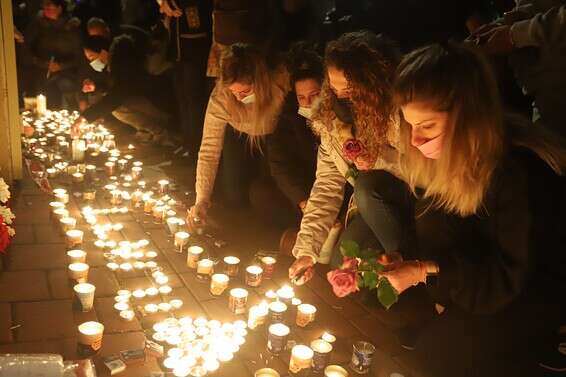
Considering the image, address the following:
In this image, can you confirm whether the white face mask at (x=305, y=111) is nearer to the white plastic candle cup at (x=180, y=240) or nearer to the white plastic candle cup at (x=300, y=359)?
the white plastic candle cup at (x=180, y=240)

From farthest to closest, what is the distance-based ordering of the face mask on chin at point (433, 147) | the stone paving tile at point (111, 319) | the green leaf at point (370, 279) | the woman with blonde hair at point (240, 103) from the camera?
the woman with blonde hair at point (240, 103) → the stone paving tile at point (111, 319) → the green leaf at point (370, 279) → the face mask on chin at point (433, 147)

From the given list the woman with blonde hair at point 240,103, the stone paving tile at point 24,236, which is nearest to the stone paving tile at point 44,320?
the stone paving tile at point 24,236

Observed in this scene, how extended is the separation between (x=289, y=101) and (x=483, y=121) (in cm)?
202

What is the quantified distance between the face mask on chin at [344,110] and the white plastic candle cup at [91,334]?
1.65m

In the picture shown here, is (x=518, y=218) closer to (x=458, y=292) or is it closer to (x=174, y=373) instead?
(x=458, y=292)

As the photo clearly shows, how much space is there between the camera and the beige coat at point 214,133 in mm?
3936

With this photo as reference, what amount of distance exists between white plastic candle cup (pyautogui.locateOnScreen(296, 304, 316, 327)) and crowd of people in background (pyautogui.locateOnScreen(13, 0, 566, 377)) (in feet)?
0.48

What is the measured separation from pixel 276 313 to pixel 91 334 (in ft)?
3.00

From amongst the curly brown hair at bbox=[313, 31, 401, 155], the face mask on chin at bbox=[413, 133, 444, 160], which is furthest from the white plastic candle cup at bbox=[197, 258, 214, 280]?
the face mask on chin at bbox=[413, 133, 444, 160]

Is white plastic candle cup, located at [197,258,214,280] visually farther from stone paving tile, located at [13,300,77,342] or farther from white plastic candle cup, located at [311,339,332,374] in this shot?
white plastic candle cup, located at [311,339,332,374]

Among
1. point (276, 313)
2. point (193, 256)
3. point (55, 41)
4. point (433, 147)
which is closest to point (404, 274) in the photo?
point (433, 147)

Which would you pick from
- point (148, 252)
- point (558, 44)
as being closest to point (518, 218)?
point (558, 44)

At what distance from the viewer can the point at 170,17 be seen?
5.82 m

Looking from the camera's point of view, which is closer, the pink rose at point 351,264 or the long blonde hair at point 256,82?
the pink rose at point 351,264
